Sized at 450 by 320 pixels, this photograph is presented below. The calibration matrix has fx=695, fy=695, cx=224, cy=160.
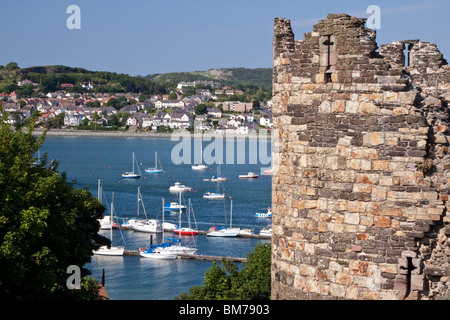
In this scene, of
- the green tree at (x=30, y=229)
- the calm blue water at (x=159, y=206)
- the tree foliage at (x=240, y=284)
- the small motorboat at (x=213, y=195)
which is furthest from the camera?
the small motorboat at (x=213, y=195)

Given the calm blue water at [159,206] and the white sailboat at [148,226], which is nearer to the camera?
the calm blue water at [159,206]

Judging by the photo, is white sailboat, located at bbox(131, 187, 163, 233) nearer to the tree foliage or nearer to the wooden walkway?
the wooden walkway

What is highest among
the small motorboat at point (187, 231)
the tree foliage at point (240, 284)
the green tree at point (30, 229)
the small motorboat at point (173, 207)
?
the green tree at point (30, 229)

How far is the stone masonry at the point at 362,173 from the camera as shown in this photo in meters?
7.64

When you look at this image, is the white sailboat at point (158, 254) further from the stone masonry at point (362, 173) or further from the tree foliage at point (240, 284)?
the stone masonry at point (362, 173)

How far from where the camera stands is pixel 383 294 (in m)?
7.68

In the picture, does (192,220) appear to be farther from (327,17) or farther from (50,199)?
(327,17)

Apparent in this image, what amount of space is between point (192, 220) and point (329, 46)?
6502cm

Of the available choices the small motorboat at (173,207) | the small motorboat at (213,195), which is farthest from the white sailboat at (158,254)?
the small motorboat at (213,195)

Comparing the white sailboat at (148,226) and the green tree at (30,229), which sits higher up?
the green tree at (30,229)

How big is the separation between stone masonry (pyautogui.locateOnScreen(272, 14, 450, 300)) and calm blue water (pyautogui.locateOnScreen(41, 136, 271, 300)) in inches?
944

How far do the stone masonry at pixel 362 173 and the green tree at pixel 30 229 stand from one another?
290 inches

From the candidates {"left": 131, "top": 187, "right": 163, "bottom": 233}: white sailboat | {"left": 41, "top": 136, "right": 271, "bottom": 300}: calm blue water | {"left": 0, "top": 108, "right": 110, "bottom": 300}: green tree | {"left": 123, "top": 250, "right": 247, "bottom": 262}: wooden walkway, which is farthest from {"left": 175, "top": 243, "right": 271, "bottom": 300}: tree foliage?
{"left": 131, "top": 187, "right": 163, "bottom": 233}: white sailboat
